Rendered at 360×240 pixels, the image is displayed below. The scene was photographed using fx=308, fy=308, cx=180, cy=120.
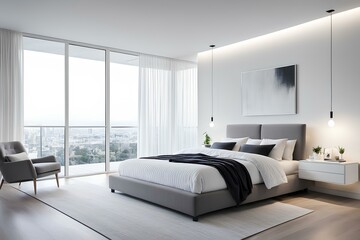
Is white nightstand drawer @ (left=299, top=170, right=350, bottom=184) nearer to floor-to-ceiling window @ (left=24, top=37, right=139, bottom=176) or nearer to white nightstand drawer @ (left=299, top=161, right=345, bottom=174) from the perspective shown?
white nightstand drawer @ (left=299, top=161, right=345, bottom=174)

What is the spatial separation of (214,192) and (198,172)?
33 centimetres

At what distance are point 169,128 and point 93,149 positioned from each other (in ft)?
7.08

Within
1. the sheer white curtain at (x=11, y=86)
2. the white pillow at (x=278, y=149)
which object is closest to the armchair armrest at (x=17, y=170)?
the sheer white curtain at (x=11, y=86)

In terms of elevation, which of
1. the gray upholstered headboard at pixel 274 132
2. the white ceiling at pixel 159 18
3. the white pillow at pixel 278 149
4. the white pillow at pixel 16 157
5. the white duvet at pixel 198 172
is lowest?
the white duvet at pixel 198 172

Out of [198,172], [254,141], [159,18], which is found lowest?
[198,172]

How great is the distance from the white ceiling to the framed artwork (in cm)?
80

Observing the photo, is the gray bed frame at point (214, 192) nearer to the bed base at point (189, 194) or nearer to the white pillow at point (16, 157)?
the bed base at point (189, 194)

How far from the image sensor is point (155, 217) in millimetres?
3844

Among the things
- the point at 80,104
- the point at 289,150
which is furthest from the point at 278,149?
the point at 80,104

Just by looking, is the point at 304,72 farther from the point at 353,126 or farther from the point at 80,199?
the point at 80,199

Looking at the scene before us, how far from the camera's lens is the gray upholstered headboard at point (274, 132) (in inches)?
215

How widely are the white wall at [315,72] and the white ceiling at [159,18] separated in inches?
13.2

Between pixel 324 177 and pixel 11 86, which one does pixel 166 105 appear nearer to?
pixel 11 86

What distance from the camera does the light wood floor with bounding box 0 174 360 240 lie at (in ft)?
10.6
